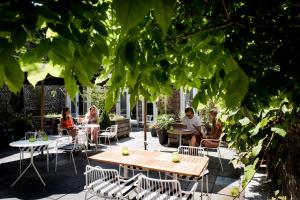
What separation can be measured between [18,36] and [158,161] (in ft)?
15.3

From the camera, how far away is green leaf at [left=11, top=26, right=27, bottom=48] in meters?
0.63

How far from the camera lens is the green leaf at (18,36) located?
2.06 ft

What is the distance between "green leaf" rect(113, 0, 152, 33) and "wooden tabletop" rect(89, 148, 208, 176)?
13.2ft

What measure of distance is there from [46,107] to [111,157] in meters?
12.7

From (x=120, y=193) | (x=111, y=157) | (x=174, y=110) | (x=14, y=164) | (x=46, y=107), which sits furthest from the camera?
(x=46, y=107)

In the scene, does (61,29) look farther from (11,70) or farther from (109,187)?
(109,187)

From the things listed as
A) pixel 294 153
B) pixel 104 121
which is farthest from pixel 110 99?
pixel 104 121

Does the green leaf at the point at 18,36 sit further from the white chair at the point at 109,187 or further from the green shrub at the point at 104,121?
the green shrub at the point at 104,121

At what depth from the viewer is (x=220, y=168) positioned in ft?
23.4

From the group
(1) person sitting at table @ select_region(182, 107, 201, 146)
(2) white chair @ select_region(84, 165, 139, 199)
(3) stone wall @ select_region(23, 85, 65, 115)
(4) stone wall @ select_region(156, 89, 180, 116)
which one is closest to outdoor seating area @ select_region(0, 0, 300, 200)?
(2) white chair @ select_region(84, 165, 139, 199)

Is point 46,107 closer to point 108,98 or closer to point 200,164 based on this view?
point 200,164

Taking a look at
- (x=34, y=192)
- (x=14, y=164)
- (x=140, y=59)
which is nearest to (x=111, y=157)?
(x=34, y=192)

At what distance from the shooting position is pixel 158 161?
16.7 ft

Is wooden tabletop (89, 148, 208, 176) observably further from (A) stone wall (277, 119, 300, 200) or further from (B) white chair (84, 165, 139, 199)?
(A) stone wall (277, 119, 300, 200)
